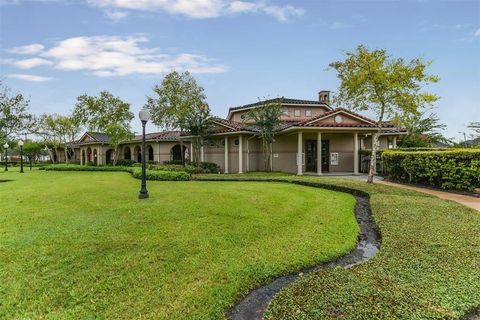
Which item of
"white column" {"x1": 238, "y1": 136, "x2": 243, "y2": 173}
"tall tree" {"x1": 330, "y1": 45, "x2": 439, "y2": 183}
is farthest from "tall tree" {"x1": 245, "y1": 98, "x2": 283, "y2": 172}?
"tall tree" {"x1": 330, "y1": 45, "x2": 439, "y2": 183}

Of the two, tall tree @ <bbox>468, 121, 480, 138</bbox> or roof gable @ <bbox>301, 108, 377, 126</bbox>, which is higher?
roof gable @ <bbox>301, 108, 377, 126</bbox>

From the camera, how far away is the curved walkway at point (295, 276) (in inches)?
130

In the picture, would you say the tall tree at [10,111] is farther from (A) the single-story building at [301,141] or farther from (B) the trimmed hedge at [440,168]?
(B) the trimmed hedge at [440,168]

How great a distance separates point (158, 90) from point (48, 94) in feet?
25.8

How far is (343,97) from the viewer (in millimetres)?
13156

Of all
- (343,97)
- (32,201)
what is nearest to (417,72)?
(343,97)

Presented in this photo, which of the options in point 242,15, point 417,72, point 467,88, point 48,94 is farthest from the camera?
point 48,94

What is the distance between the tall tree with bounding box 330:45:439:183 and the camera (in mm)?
11594

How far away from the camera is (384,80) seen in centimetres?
1171

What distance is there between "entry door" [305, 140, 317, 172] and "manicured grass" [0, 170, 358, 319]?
38.2ft

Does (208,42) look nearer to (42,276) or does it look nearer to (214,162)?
(214,162)

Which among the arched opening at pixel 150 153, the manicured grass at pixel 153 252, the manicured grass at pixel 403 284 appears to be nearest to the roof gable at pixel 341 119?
the manicured grass at pixel 153 252

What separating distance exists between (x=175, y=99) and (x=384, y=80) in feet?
53.6

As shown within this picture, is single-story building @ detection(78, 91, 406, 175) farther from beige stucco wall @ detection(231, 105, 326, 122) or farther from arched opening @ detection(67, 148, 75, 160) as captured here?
arched opening @ detection(67, 148, 75, 160)
